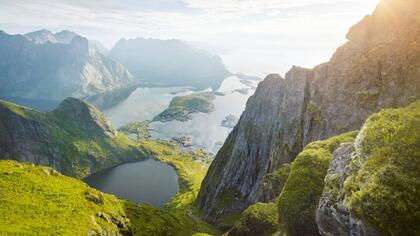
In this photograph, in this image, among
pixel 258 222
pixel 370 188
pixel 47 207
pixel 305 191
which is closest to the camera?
pixel 370 188

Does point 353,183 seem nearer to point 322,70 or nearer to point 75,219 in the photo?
point 75,219

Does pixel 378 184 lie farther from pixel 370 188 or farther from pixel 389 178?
pixel 389 178

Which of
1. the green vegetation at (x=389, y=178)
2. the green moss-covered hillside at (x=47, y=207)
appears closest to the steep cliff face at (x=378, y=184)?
the green vegetation at (x=389, y=178)

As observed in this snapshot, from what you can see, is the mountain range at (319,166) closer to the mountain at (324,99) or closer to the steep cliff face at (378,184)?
the steep cliff face at (378,184)

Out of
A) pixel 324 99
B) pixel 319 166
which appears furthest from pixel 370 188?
pixel 324 99

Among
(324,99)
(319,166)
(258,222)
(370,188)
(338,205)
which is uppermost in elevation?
(370,188)

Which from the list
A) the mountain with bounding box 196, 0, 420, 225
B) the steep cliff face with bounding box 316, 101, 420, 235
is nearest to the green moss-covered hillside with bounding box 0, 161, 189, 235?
the mountain with bounding box 196, 0, 420, 225

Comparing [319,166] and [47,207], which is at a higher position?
[319,166]
